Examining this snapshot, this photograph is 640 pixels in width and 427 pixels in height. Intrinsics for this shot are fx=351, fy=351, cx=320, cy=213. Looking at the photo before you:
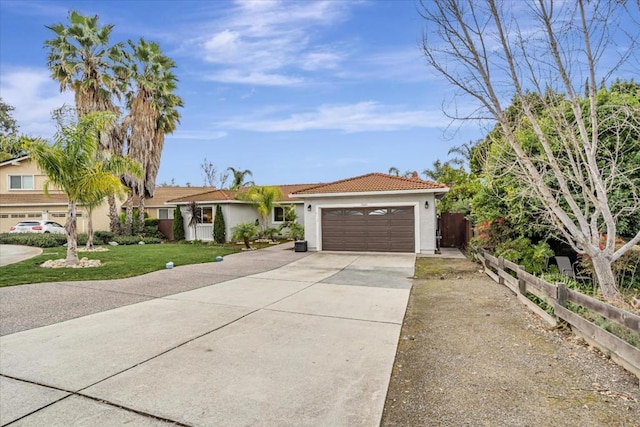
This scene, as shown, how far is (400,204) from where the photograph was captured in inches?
583

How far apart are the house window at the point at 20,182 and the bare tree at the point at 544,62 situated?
Answer: 88.7 feet

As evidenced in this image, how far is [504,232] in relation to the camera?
996 centimetres

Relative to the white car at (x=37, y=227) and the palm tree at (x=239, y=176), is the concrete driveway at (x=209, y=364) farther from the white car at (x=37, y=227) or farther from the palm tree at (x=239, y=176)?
the palm tree at (x=239, y=176)

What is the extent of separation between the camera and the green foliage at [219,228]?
20.1 meters

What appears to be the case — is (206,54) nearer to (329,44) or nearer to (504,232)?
(329,44)

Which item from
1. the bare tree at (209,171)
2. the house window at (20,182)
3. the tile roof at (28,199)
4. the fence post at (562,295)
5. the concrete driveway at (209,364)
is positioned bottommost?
the concrete driveway at (209,364)

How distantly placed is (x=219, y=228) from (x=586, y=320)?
18.3 m

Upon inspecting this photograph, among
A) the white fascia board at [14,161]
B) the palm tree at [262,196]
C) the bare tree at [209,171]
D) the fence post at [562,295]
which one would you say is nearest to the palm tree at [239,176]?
the palm tree at [262,196]

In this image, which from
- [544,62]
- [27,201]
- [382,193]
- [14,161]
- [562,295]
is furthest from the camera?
[14,161]

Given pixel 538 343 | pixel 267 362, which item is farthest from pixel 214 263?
pixel 538 343

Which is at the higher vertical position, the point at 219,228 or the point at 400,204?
the point at 400,204

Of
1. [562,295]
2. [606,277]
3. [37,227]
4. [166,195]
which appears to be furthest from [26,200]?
[606,277]

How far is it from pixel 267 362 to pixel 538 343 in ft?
11.2

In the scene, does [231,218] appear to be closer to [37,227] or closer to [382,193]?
[382,193]
